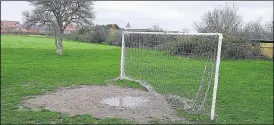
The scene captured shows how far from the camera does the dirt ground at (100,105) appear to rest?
26.2ft

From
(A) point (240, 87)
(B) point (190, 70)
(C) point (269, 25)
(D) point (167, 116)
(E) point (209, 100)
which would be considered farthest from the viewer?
(C) point (269, 25)

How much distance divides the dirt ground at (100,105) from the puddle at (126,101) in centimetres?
13

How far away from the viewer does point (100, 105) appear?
901 centimetres

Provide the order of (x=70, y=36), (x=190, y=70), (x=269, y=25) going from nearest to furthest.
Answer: (x=190, y=70) → (x=269, y=25) → (x=70, y=36)

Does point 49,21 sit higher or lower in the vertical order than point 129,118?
higher

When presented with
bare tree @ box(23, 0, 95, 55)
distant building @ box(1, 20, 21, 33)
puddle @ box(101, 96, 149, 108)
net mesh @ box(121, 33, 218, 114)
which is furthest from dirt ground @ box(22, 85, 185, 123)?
distant building @ box(1, 20, 21, 33)

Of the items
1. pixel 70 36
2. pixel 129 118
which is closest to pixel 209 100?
pixel 129 118

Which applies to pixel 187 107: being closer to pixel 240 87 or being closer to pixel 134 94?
pixel 134 94

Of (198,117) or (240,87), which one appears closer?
(198,117)

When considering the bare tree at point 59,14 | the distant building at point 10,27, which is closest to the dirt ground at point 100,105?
the bare tree at point 59,14

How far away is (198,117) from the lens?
7848mm

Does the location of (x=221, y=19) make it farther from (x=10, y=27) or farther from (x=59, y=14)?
(x=10, y=27)

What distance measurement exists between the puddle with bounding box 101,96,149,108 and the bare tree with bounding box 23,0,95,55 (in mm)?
20531

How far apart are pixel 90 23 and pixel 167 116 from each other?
23.5 meters
